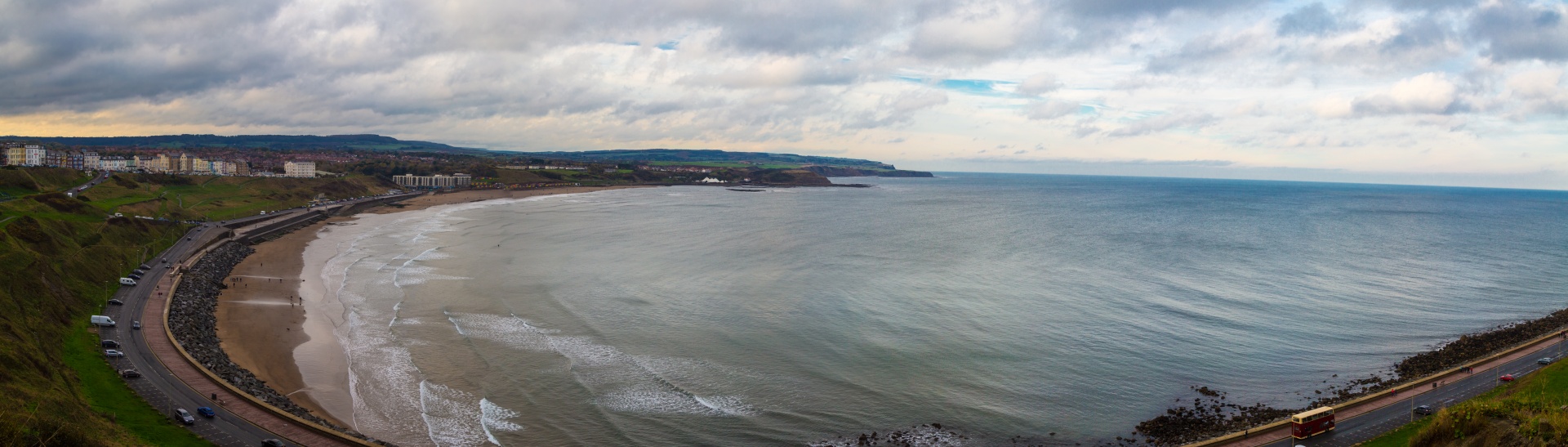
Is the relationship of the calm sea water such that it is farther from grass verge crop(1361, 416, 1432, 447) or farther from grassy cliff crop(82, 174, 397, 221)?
grassy cliff crop(82, 174, 397, 221)

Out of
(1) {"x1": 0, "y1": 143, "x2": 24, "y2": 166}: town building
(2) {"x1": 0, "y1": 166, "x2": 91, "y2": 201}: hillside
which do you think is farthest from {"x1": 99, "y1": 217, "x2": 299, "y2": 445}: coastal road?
(1) {"x1": 0, "y1": 143, "x2": 24, "y2": 166}: town building

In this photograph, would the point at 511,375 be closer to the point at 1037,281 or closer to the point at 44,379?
the point at 44,379

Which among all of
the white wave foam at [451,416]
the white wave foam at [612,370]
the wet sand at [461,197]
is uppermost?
the wet sand at [461,197]

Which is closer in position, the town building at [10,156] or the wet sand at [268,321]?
the wet sand at [268,321]

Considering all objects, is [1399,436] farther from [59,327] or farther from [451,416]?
[59,327]

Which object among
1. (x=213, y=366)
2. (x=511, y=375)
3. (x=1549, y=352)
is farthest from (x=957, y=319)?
(x=213, y=366)

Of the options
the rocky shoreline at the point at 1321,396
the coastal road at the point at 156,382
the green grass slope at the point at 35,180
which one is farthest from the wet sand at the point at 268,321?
the green grass slope at the point at 35,180

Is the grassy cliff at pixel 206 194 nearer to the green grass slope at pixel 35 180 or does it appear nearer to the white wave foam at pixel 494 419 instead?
the green grass slope at pixel 35 180

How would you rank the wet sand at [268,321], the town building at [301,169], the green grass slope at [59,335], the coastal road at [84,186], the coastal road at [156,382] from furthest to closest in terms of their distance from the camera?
the town building at [301,169]
the coastal road at [84,186]
the wet sand at [268,321]
the coastal road at [156,382]
the green grass slope at [59,335]
